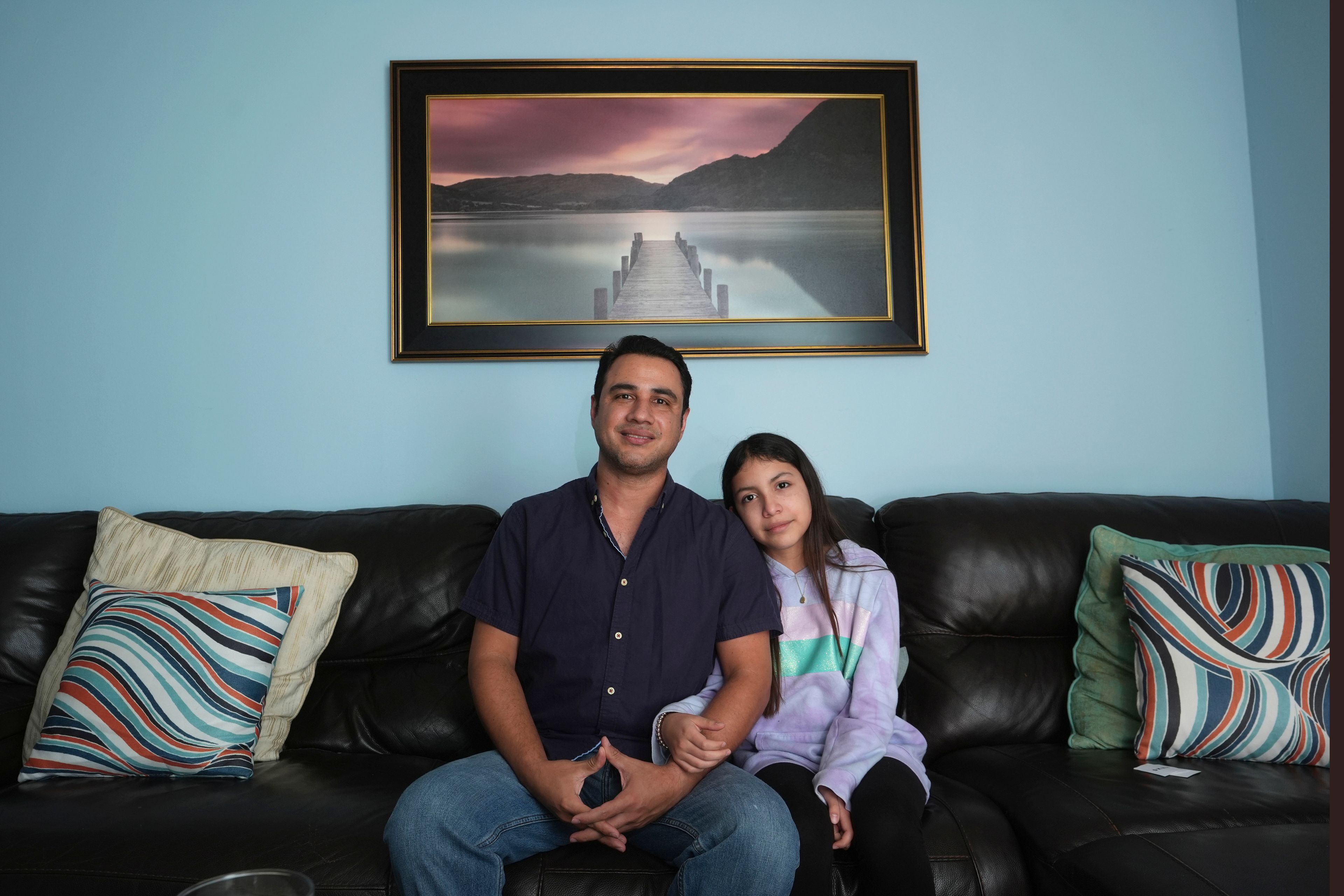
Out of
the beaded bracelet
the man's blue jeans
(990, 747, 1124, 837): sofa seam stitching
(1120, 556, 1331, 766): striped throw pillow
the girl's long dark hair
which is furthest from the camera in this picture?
the girl's long dark hair

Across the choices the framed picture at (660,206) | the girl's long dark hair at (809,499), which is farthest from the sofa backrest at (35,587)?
the girl's long dark hair at (809,499)

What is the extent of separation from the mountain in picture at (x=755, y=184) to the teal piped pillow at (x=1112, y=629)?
1.09 m

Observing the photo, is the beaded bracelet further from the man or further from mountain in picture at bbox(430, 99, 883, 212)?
mountain in picture at bbox(430, 99, 883, 212)

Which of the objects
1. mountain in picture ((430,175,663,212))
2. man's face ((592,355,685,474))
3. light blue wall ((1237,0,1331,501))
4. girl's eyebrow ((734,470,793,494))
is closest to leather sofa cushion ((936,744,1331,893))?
girl's eyebrow ((734,470,793,494))

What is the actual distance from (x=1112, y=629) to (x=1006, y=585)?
22cm

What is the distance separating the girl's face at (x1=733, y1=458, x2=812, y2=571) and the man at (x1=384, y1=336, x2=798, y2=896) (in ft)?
0.28

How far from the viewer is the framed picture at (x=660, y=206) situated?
2.20 m

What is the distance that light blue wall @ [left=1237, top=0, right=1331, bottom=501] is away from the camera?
210 cm

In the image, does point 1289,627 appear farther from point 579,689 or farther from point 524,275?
point 524,275

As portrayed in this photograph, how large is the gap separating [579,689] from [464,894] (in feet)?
1.28

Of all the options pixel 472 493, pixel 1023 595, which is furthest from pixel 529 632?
pixel 1023 595

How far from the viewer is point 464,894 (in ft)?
3.88

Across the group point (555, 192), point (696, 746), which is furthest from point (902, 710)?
point (555, 192)

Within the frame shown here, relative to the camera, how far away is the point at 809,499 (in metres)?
1.70
